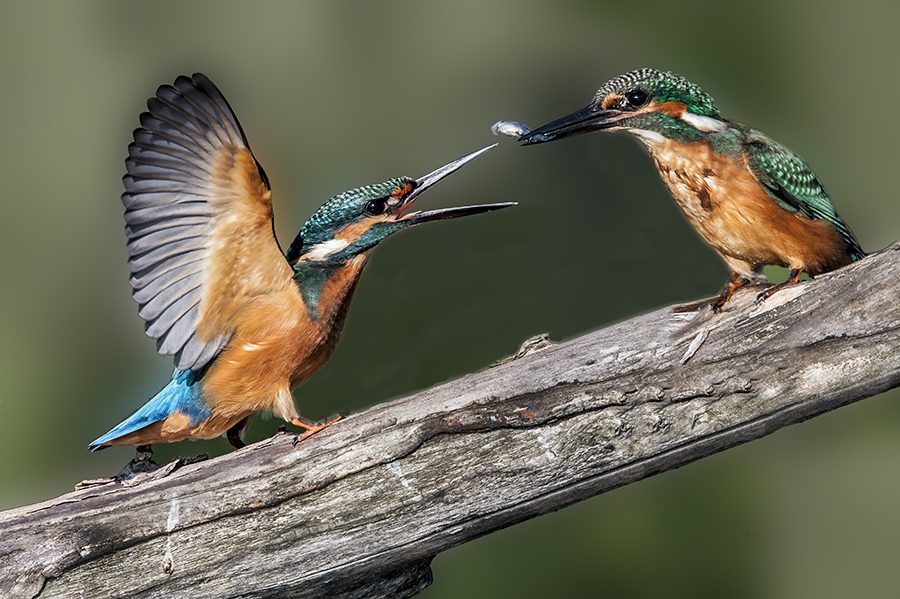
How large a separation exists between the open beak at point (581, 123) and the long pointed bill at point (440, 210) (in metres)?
0.15

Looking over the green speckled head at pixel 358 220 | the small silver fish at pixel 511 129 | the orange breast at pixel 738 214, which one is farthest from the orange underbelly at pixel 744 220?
the green speckled head at pixel 358 220

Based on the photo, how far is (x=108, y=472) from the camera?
8.71 feet

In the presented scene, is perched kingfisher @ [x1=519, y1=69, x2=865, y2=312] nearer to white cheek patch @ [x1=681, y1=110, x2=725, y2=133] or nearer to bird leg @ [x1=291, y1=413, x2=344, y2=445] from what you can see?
white cheek patch @ [x1=681, y1=110, x2=725, y2=133]

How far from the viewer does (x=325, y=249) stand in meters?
1.92

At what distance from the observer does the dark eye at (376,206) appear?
1.89 meters

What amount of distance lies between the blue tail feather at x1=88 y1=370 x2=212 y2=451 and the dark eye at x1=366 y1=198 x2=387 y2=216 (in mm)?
581

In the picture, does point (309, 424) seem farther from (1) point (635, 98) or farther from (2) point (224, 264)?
(1) point (635, 98)

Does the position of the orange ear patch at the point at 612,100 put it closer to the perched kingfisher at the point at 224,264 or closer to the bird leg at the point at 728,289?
the perched kingfisher at the point at 224,264

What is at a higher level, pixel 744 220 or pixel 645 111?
pixel 645 111

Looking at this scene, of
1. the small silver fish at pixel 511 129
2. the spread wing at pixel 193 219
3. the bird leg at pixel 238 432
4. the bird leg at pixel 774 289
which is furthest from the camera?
the bird leg at pixel 238 432

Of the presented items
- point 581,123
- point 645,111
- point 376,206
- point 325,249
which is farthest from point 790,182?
point 325,249

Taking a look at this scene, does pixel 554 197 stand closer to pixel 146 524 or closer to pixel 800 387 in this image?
pixel 800 387

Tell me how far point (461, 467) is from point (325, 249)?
0.64 m

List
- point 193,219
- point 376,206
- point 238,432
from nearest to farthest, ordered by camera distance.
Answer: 1. point 193,219
2. point 376,206
3. point 238,432
